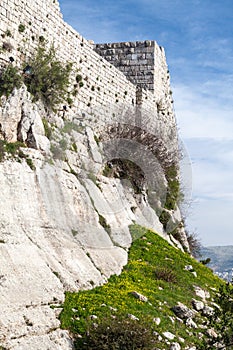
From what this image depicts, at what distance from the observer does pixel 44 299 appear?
907cm

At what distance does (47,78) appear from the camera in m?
14.6

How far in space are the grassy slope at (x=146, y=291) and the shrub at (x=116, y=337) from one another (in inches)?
11.5

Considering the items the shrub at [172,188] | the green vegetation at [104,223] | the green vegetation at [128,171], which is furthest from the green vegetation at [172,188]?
the green vegetation at [104,223]

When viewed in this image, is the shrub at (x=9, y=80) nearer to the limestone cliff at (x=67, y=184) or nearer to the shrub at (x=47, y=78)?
the limestone cliff at (x=67, y=184)

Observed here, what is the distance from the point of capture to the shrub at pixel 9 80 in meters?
12.9

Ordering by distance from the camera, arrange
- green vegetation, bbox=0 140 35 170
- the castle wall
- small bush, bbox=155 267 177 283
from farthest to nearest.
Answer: the castle wall < small bush, bbox=155 267 177 283 < green vegetation, bbox=0 140 35 170

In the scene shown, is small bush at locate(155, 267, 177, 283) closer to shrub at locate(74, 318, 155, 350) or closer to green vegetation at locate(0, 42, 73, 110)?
shrub at locate(74, 318, 155, 350)

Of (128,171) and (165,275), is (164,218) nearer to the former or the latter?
(128,171)

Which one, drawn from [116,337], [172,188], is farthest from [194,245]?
[116,337]

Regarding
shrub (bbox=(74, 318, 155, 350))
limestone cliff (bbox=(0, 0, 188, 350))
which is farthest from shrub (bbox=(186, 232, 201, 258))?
shrub (bbox=(74, 318, 155, 350))

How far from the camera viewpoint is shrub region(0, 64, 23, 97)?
508 inches

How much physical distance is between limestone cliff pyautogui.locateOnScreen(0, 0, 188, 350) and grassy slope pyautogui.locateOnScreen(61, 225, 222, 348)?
283 mm

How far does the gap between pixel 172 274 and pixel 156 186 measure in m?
6.84

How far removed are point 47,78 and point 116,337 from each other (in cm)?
822
